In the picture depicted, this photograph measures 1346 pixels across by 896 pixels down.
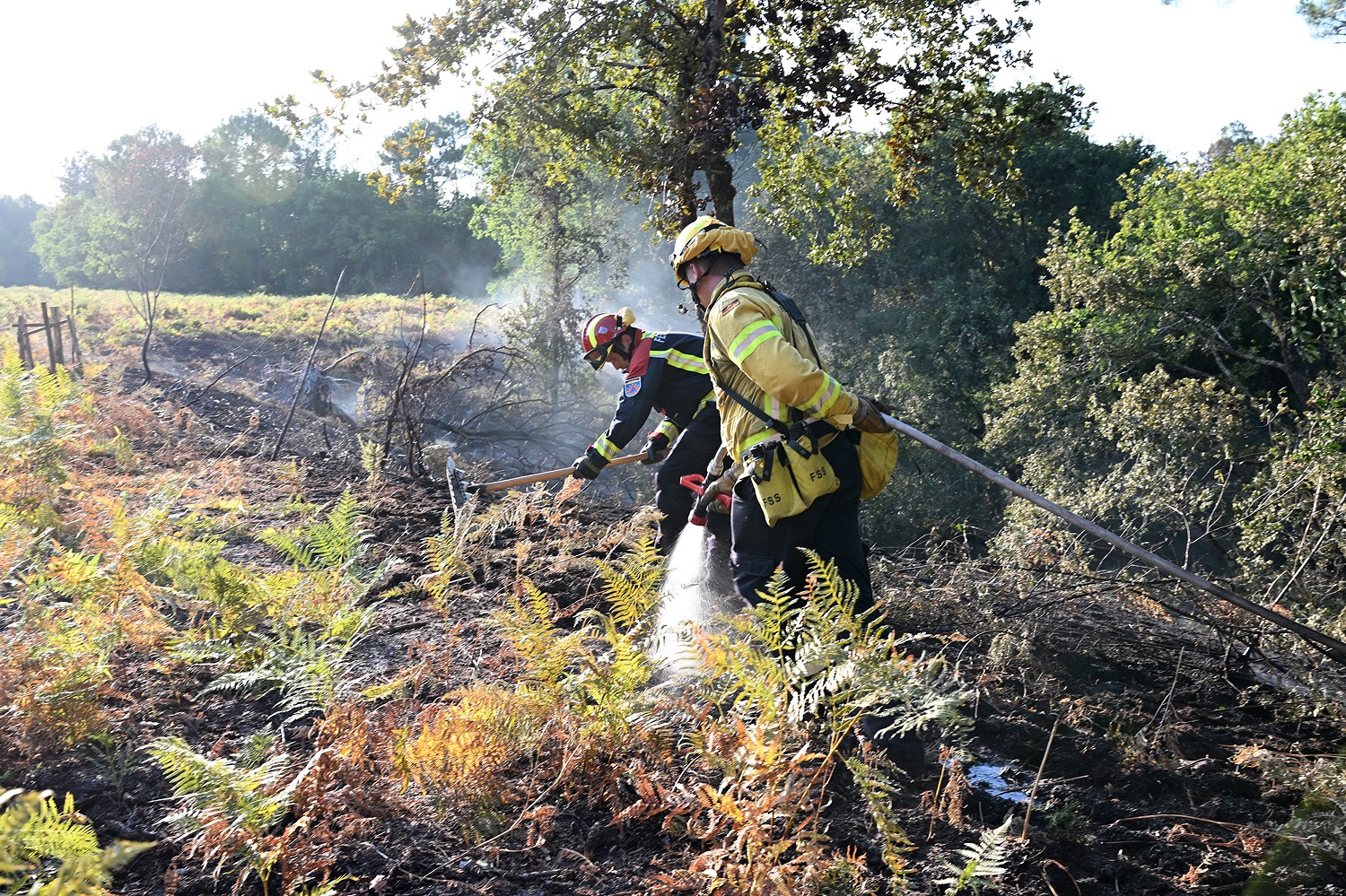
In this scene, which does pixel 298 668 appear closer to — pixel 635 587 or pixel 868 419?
pixel 635 587

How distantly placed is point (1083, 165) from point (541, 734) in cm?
2276

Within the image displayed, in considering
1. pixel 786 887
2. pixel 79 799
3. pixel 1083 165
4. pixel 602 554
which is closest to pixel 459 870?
pixel 786 887

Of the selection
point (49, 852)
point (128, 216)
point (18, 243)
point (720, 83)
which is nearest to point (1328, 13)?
point (720, 83)

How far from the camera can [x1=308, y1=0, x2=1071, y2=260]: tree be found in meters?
7.53

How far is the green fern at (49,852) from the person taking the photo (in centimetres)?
146

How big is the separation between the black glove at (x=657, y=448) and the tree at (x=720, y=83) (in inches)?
108

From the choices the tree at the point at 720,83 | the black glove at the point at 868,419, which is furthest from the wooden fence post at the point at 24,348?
the black glove at the point at 868,419

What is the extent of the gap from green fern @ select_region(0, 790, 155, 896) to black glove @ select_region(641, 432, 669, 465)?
396cm

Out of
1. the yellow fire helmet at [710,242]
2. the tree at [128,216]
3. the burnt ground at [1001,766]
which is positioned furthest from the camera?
the tree at [128,216]

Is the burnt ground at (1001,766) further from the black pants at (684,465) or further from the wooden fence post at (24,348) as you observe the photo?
the wooden fence post at (24,348)

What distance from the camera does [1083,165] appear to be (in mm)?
21953

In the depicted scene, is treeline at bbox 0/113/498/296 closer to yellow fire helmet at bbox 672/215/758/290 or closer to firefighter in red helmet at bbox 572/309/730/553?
firefighter in red helmet at bbox 572/309/730/553

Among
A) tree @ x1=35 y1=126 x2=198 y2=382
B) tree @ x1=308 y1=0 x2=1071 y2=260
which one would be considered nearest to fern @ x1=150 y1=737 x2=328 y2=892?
tree @ x1=308 y1=0 x2=1071 y2=260

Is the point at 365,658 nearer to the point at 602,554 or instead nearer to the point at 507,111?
the point at 602,554
